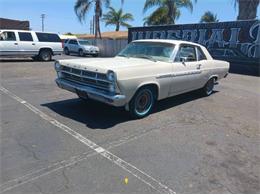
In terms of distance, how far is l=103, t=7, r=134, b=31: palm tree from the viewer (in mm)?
45312

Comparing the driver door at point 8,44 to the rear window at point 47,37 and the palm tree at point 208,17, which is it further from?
the palm tree at point 208,17

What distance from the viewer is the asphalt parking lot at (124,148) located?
3033mm

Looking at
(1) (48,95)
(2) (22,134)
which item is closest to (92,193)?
(2) (22,134)

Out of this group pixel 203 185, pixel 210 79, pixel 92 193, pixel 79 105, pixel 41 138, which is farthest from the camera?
pixel 210 79

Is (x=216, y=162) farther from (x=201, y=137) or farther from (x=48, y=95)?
(x=48, y=95)

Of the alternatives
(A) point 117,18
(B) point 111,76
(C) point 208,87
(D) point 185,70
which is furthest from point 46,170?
(A) point 117,18

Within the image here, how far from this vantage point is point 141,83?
5.00m

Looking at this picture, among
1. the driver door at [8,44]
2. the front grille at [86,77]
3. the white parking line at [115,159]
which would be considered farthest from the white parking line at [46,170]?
the driver door at [8,44]

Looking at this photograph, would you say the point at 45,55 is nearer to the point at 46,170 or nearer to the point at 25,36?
the point at 25,36

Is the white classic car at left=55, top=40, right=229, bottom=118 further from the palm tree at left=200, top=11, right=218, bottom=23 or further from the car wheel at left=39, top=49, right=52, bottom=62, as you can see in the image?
the palm tree at left=200, top=11, right=218, bottom=23

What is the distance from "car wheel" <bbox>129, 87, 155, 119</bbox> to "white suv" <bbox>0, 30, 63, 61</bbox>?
41.0ft

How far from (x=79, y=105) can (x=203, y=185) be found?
3.85 metres

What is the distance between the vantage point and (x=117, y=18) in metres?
45.6

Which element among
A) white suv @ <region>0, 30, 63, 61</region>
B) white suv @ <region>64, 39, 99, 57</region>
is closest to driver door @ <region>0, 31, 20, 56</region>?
white suv @ <region>0, 30, 63, 61</region>
